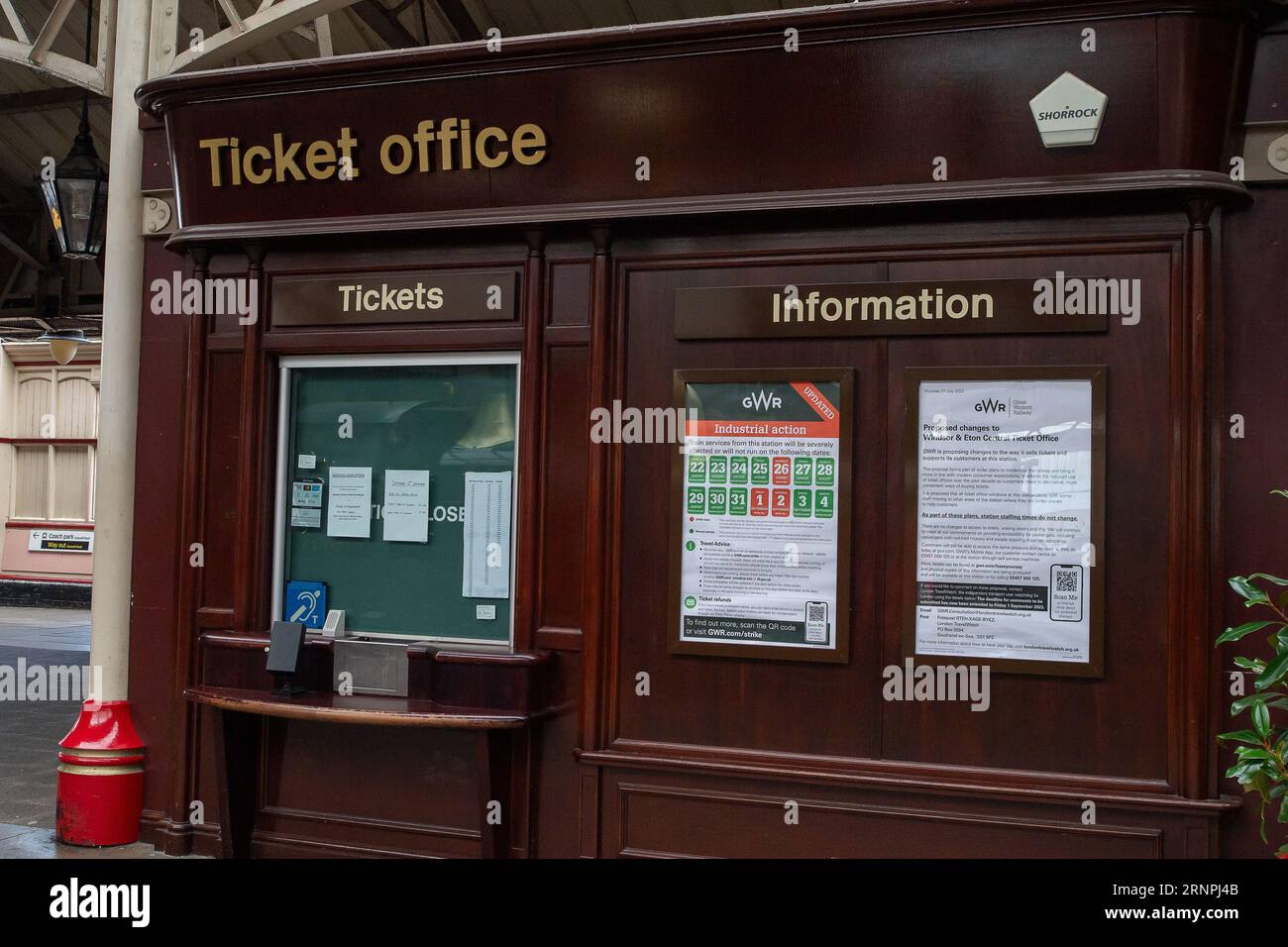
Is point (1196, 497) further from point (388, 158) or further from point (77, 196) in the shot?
point (77, 196)

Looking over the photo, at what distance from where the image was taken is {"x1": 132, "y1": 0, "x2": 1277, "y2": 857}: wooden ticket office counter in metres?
4.54

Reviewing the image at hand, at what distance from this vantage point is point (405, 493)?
5.64 metres

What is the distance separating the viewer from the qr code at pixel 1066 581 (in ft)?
15.2

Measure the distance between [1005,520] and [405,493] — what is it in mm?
2657

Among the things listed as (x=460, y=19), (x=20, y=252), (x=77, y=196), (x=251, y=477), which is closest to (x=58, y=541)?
(x=20, y=252)

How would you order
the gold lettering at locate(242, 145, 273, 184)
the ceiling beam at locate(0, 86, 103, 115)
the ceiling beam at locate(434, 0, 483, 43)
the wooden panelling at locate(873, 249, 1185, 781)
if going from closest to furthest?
the wooden panelling at locate(873, 249, 1185, 781) → the gold lettering at locate(242, 145, 273, 184) → the ceiling beam at locate(434, 0, 483, 43) → the ceiling beam at locate(0, 86, 103, 115)

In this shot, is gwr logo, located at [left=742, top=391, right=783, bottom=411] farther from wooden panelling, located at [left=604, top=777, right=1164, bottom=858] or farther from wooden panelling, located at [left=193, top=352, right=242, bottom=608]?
wooden panelling, located at [left=193, top=352, right=242, bottom=608]

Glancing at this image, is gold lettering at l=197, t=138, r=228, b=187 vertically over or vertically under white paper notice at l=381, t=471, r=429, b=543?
over

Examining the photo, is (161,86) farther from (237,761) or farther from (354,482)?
(237,761)

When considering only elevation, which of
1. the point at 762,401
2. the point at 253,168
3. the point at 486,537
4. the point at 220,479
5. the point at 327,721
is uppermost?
the point at 253,168

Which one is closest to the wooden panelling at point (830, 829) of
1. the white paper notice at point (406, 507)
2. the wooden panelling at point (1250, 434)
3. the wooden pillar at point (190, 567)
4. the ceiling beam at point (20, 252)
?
the wooden panelling at point (1250, 434)

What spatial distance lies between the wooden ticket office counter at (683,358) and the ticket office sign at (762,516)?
0.25ft

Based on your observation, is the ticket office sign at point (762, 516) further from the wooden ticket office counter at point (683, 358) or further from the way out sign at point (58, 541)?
the way out sign at point (58, 541)

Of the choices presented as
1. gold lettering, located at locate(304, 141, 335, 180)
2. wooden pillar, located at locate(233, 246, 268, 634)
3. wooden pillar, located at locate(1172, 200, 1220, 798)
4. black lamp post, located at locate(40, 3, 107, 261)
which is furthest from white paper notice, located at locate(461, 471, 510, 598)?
black lamp post, located at locate(40, 3, 107, 261)
